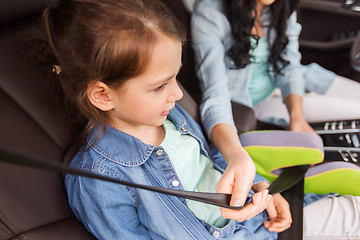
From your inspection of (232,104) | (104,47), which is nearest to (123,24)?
(104,47)

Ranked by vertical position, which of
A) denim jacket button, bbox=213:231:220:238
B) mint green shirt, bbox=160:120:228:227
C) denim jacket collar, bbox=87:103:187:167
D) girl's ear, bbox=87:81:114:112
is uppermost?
girl's ear, bbox=87:81:114:112

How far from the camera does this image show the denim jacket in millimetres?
592

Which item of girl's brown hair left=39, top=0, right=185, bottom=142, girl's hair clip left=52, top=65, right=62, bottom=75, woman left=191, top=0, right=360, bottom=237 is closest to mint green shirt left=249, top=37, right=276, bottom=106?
woman left=191, top=0, right=360, bottom=237

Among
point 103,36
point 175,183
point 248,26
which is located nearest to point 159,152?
point 175,183

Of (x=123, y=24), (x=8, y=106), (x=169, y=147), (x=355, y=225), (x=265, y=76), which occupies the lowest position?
(x=355, y=225)

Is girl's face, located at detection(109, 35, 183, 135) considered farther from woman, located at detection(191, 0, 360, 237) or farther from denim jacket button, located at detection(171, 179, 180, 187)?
woman, located at detection(191, 0, 360, 237)

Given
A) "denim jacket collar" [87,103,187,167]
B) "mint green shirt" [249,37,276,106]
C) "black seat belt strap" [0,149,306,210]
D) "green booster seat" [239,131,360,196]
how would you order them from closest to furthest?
1. "black seat belt strap" [0,149,306,210]
2. "denim jacket collar" [87,103,187,167]
3. "green booster seat" [239,131,360,196]
4. "mint green shirt" [249,37,276,106]

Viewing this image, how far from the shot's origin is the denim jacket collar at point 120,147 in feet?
2.10

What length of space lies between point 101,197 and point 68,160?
0.40 ft

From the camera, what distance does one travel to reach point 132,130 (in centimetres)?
71

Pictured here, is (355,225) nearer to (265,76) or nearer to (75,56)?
(265,76)

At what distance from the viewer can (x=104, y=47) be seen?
20.5 inches

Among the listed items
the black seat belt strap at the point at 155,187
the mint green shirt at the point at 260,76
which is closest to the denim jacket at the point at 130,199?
the black seat belt strap at the point at 155,187

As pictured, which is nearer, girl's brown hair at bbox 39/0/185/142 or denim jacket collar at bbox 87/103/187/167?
girl's brown hair at bbox 39/0/185/142
